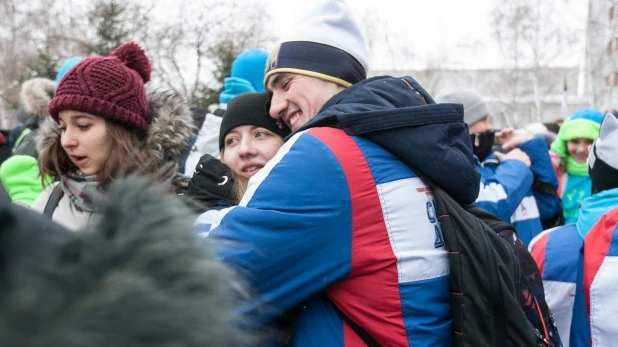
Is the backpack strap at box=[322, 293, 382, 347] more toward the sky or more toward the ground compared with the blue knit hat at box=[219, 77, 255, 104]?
more toward the ground

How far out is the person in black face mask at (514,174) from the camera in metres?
3.71

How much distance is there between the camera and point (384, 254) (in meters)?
1.50

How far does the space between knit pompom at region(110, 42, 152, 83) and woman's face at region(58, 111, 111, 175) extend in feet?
1.19

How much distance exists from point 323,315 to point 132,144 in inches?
57.7

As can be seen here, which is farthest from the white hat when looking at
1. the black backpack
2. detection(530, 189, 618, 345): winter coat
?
detection(530, 189, 618, 345): winter coat

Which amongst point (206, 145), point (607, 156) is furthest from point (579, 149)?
point (206, 145)

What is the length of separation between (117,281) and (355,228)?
96 centimetres

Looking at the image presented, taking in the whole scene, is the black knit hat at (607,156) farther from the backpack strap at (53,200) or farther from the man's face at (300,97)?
the backpack strap at (53,200)

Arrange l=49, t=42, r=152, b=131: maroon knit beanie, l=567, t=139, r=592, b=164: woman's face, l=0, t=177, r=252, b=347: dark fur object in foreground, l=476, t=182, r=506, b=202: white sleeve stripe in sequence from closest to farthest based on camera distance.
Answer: l=0, t=177, r=252, b=347: dark fur object in foreground, l=49, t=42, r=152, b=131: maroon knit beanie, l=476, t=182, r=506, b=202: white sleeve stripe, l=567, t=139, r=592, b=164: woman's face

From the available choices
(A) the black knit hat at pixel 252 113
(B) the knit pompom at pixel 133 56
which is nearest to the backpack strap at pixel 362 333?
(A) the black knit hat at pixel 252 113

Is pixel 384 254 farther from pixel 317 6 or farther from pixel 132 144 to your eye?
pixel 132 144

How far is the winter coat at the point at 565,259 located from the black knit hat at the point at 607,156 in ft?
0.31

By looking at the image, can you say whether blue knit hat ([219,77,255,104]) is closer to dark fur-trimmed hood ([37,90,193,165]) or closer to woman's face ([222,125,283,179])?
dark fur-trimmed hood ([37,90,193,165])

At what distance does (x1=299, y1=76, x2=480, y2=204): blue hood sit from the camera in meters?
1.56
